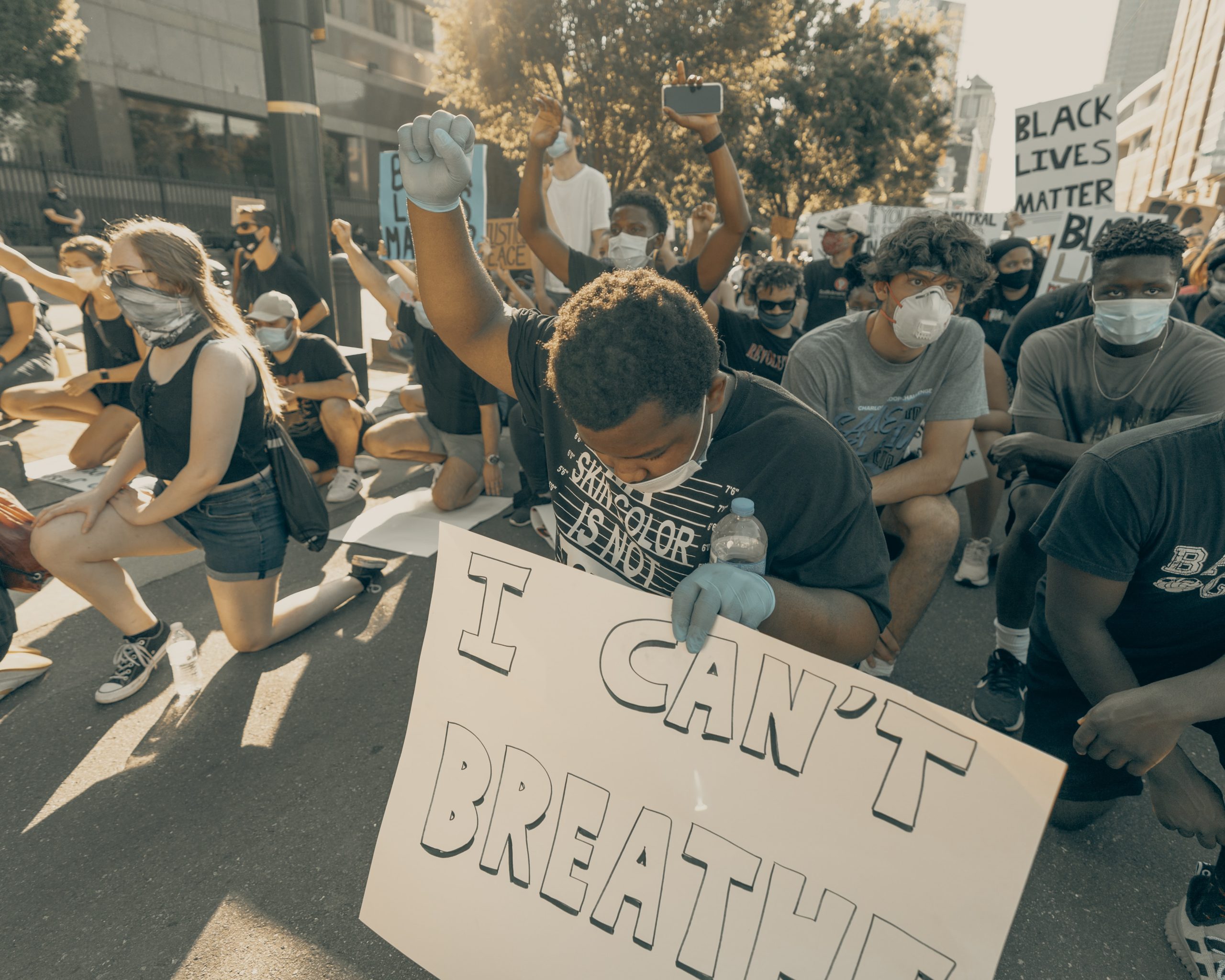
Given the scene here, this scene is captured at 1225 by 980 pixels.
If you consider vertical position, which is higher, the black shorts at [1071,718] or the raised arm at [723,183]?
the raised arm at [723,183]

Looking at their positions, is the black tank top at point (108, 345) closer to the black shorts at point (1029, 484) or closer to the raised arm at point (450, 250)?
the raised arm at point (450, 250)

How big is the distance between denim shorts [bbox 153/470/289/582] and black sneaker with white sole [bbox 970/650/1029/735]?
2886 millimetres

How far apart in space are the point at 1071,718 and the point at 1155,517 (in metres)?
0.89

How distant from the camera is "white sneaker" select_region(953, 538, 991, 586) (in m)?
4.14

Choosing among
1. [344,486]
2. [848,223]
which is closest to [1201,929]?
[344,486]

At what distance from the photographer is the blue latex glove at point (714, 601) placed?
1318mm

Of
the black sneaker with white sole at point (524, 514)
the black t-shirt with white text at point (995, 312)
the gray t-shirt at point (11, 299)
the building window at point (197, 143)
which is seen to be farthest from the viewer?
the building window at point (197, 143)

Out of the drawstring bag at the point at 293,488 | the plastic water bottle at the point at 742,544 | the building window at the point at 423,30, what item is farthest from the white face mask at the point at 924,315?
the building window at the point at 423,30

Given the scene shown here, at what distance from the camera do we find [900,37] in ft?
71.5

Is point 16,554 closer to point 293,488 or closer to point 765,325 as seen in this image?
point 293,488

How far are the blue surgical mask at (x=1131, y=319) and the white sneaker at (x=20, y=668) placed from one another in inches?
171

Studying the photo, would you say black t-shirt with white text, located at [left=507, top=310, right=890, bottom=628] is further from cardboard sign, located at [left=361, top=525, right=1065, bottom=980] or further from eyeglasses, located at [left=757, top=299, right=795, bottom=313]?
eyeglasses, located at [left=757, top=299, right=795, bottom=313]

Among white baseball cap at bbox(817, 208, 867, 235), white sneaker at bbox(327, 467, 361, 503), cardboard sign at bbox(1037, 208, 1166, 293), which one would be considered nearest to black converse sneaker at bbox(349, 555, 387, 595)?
white sneaker at bbox(327, 467, 361, 503)

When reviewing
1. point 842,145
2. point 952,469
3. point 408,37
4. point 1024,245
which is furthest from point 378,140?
point 952,469
